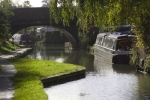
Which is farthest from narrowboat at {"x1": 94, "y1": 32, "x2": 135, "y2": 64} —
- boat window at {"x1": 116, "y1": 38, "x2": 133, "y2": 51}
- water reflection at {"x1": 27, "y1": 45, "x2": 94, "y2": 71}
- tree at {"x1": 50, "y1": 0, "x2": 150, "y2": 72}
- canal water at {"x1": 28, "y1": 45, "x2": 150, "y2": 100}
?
tree at {"x1": 50, "y1": 0, "x2": 150, "y2": 72}

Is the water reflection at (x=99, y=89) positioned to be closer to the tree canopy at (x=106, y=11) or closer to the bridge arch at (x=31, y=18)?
the tree canopy at (x=106, y=11)

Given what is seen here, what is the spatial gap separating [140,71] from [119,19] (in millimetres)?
14683

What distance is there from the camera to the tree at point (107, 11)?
39.0 feet

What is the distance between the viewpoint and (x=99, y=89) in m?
19.4

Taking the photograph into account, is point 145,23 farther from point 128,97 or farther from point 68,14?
point 128,97

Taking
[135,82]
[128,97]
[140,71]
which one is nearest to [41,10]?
[140,71]

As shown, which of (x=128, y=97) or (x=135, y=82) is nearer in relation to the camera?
(x=128, y=97)

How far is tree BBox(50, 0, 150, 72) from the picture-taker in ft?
39.0

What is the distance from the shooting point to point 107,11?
12422 millimetres

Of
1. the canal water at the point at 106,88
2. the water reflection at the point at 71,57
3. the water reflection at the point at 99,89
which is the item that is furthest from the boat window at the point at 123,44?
the water reflection at the point at 99,89

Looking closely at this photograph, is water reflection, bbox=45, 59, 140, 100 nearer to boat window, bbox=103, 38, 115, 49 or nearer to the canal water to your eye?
the canal water

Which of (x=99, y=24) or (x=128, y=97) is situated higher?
(x=99, y=24)

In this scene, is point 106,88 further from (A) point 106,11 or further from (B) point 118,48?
(B) point 118,48

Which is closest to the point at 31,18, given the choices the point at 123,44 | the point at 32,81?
the point at 123,44
